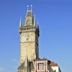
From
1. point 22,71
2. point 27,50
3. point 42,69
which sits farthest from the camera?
point 27,50

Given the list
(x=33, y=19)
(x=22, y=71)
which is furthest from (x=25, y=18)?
(x=22, y=71)

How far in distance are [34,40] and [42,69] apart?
19522 mm

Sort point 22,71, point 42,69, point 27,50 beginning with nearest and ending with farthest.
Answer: point 42,69 < point 22,71 < point 27,50

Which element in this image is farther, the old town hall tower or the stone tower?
the stone tower

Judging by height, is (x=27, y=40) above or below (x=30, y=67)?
above

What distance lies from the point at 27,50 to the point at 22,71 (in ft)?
38.6

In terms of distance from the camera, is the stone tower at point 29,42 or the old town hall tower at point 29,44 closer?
the old town hall tower at point 29,44

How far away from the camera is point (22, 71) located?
318ft

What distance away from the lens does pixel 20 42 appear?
351 ft

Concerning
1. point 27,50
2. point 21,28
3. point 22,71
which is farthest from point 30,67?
point 21,28

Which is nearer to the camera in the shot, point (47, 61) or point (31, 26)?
point (47, 61)

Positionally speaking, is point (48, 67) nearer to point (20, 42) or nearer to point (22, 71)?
point (22, 71)

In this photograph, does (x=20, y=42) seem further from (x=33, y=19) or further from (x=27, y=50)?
Answer: (x=33, y=19)

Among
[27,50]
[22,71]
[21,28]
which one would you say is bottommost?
[22,71]
